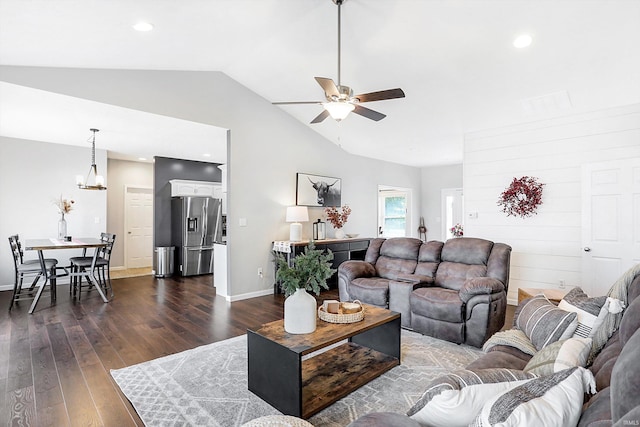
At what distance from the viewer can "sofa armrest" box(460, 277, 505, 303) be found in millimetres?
3160

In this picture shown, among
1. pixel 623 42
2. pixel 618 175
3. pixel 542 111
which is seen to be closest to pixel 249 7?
pixel 623 42

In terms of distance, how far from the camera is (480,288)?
→ 125 inches

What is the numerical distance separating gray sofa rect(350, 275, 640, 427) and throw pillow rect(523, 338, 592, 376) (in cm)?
7

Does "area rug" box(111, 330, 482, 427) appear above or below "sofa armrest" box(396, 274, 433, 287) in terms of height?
below

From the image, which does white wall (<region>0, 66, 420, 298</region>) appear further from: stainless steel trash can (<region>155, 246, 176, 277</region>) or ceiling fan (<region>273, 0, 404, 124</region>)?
stainless steel trash can (<region>155, 246, 176, 277</region>)

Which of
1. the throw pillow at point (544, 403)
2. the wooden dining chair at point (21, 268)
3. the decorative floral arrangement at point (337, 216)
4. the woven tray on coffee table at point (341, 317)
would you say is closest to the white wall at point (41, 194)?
the wooden dining chair at point (21, 268)

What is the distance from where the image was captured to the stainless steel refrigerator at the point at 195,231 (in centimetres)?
695

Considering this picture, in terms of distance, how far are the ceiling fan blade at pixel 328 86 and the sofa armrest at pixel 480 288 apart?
222 centimetres

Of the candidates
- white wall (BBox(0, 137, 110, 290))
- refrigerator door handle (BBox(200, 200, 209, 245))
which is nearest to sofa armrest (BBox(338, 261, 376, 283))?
refrigerator door handle (BBox(200, 200, 209, 245))

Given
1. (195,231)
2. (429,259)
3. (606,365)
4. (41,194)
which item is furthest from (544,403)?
(41,194)

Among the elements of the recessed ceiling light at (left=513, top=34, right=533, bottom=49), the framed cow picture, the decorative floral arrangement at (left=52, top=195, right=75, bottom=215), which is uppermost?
the recessed ceiling light at (left=513, top=34, right=533, bottom=49)

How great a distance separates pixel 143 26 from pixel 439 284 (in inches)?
161

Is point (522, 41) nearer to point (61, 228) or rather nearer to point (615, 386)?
point (615, 386)

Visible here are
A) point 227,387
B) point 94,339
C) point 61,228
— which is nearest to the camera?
point 227,387
